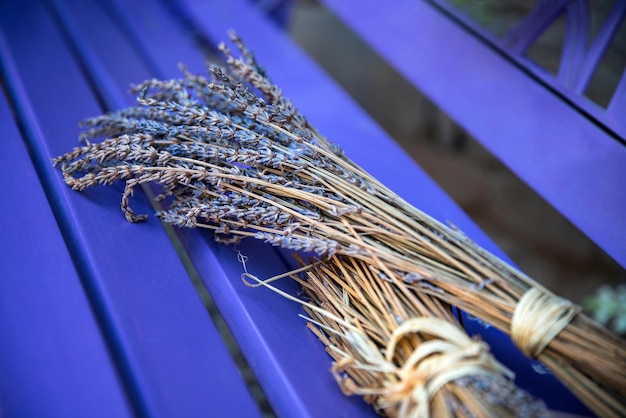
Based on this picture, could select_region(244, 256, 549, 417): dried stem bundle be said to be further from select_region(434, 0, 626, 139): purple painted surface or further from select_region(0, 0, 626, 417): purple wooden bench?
select_region(434, 0, 626, 139): purple painted surface

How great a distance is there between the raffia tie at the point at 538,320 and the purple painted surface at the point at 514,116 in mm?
494

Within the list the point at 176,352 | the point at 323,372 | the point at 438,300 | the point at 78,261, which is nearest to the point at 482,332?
the point at 438,300

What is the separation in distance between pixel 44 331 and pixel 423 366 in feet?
2.02

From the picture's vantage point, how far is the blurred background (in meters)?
1.62

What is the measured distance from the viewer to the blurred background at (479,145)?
1619 millimetres

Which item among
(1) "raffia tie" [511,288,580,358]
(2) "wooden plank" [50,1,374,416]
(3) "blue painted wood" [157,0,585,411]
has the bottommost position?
(1) "raffia tie" [511,288,580,358]

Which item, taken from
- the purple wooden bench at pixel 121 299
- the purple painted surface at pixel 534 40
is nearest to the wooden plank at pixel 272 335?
the purple wooden bench at pixel 121 299

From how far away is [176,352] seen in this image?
86cm

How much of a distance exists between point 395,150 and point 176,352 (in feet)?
2.99

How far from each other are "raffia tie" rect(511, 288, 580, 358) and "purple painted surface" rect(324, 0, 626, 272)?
1.62 feet

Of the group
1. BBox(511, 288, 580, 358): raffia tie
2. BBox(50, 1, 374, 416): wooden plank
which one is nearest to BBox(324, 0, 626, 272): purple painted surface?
BBox(511, 288, 580, 358): raffia tie

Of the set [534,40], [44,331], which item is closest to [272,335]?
[44,331]

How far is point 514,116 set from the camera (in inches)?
56.6

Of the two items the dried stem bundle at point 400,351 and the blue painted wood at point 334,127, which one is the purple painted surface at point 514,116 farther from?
the dried stem bundle at point 400,351
